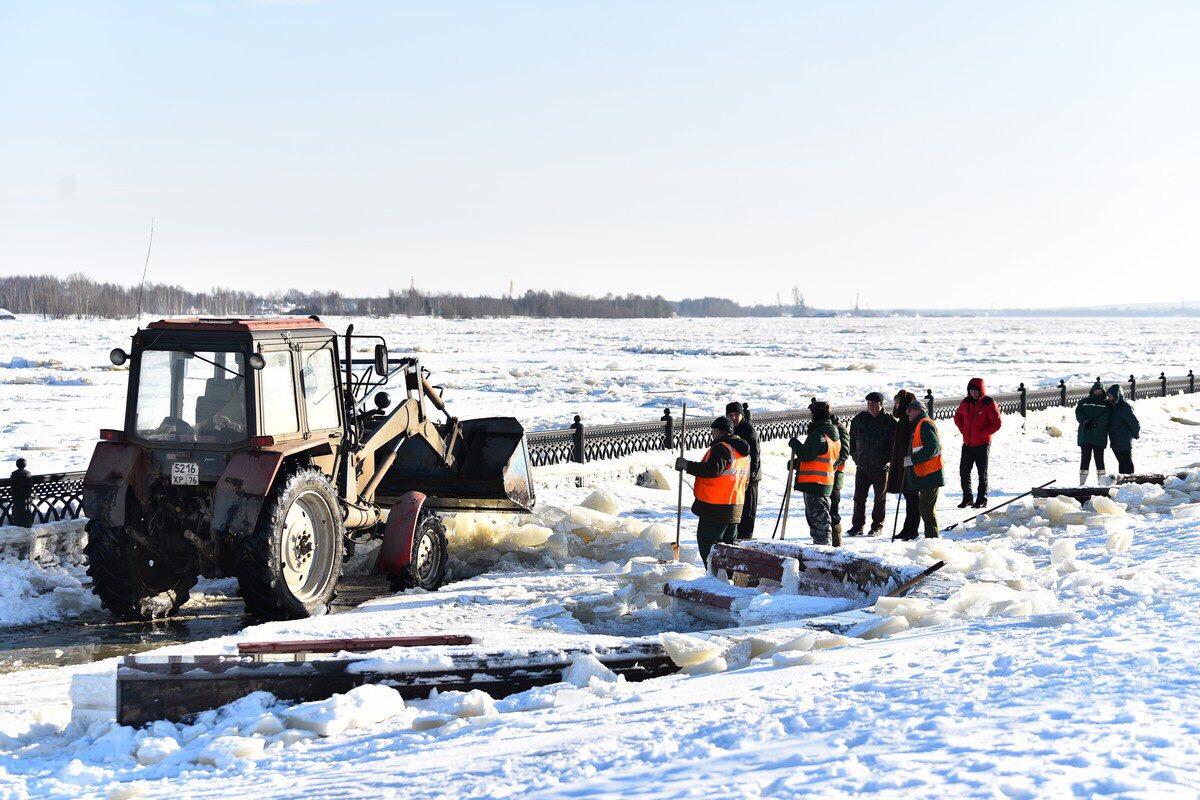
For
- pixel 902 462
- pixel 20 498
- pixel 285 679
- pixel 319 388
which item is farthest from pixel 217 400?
pixel 902 462

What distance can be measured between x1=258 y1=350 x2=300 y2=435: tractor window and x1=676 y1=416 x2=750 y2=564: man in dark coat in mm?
3133

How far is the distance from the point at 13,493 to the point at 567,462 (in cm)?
740

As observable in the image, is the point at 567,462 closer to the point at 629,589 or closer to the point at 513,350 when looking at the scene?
the point at 629,589

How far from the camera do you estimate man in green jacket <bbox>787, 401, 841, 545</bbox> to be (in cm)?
1123

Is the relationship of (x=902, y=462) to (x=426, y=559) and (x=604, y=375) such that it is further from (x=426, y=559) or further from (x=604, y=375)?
(x=604, y=375)

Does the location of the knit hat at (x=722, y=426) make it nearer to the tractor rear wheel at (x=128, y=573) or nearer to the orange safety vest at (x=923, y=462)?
the orange safety vest at (x=923, y=462)

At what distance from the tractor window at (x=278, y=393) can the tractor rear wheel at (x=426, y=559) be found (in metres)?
1.58

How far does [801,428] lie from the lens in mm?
21000

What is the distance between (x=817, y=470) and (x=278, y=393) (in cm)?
498

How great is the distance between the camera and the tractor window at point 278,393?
29.5ft

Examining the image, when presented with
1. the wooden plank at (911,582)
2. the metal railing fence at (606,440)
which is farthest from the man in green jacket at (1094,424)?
the wooden plank at (911,582)

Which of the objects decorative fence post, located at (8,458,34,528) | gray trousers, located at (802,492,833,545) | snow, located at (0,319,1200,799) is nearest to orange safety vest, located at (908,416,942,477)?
snow, located at (0,319,1200,799)

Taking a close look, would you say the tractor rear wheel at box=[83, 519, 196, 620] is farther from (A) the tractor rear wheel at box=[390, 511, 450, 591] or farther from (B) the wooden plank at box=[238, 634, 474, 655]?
(B) the wooden plank at box=[238, 634, 474, 655]

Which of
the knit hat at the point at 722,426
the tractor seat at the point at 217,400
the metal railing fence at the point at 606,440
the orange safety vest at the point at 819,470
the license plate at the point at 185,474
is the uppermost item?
the tractor seat at the point at 217,400
